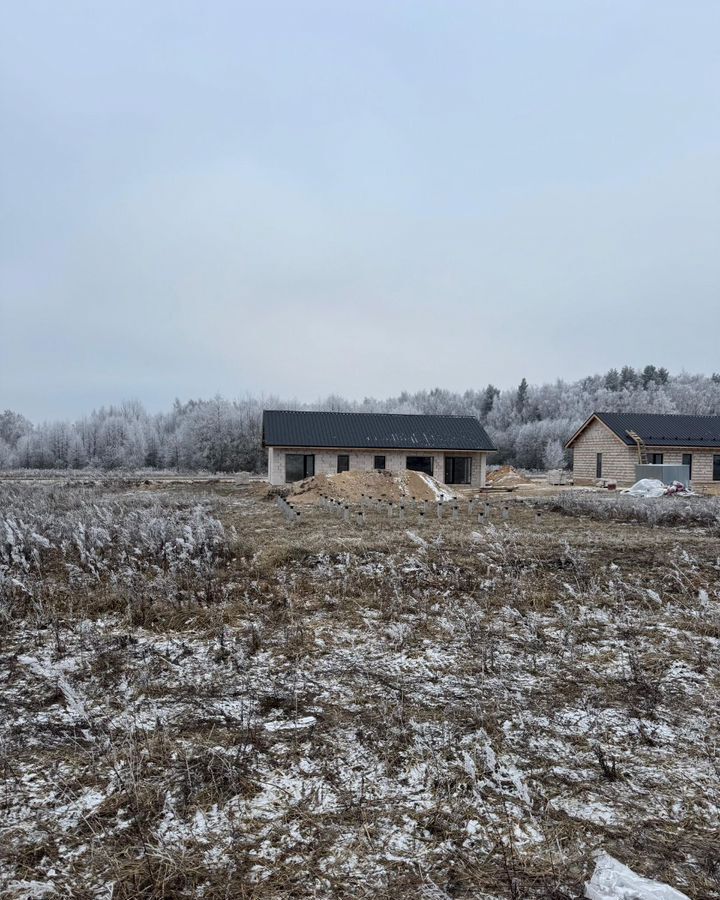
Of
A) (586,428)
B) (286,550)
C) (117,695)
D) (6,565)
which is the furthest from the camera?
(586,428)

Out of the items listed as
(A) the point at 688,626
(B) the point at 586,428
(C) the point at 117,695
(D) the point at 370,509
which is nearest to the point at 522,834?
(C) the point at 117,695

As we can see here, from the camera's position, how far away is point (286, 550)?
1124 cm

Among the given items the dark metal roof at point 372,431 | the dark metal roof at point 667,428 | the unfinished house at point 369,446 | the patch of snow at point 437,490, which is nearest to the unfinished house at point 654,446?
the dark metal roof at point 667,428

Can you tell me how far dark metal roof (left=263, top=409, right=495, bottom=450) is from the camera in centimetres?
3300

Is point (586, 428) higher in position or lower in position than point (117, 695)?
higher

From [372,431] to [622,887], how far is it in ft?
104

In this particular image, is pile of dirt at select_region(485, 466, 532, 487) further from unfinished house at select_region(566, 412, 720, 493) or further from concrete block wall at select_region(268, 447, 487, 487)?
unfinished house at select_region(566, 412, 720, 493)

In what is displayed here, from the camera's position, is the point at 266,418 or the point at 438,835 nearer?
the point at 438,835

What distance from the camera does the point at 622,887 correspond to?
2.98 meters

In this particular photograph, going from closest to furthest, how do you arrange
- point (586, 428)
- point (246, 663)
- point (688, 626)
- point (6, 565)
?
point (246, 663), point (688, 626), point (6, 565), point (586, 428)

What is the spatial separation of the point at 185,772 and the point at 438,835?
1861 mm

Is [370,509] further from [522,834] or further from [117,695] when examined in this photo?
[522,834]

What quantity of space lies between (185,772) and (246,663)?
2172 mm

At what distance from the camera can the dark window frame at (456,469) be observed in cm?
3450
